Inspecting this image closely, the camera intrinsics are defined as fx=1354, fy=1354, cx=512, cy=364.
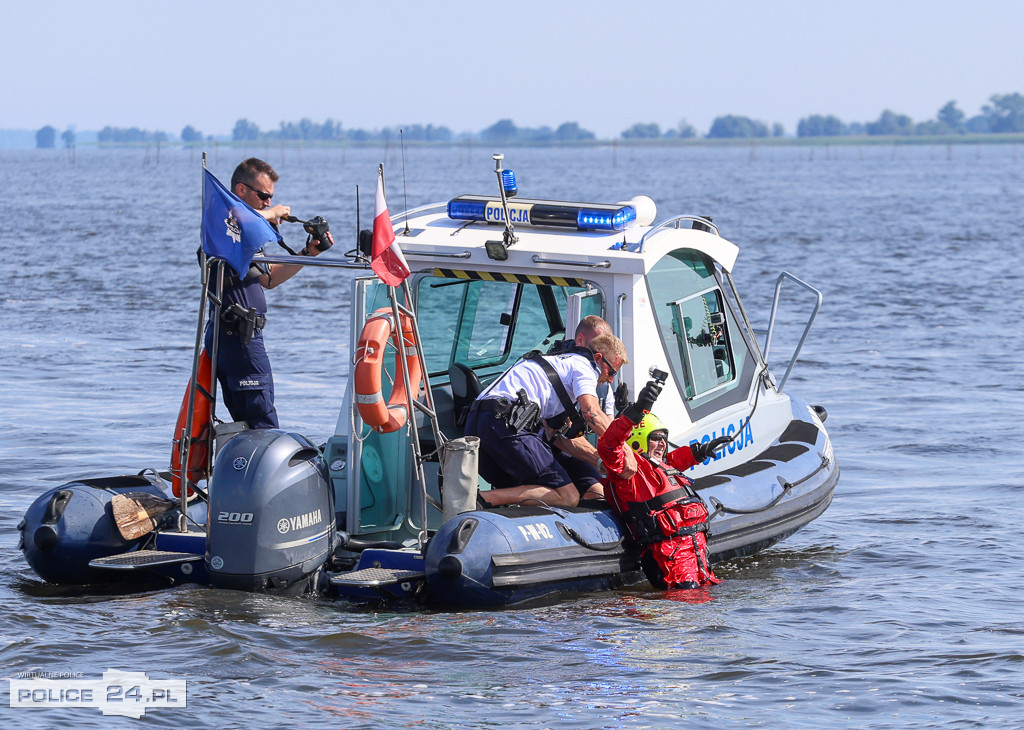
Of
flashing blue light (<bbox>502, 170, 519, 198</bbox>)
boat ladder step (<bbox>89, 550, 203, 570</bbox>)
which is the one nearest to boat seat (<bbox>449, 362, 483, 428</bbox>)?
flashing blue light (<bbox>502, 170, 519, 198</bbox>)

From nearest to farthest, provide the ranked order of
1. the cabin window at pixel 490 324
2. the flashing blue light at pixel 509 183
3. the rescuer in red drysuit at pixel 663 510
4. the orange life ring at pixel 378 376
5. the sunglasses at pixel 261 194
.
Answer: the orange life ring at pixel 378 376
the rescuer in red drysuit at pixel 663 510
the sunglasses at pixel 261 194
the flashing blue light at pixel 509 183
the cabin window at pixel 490 324

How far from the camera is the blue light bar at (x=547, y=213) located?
7.86m

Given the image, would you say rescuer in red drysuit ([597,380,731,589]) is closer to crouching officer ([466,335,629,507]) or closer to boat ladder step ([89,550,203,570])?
crouching officer ([466,335,629,507])

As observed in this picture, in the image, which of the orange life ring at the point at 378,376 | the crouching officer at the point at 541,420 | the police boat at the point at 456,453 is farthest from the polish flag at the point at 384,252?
the crouching officer at the point at 541,420

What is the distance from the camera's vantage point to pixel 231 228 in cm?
673

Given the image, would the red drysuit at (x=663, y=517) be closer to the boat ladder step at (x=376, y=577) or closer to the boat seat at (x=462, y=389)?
the boat seat at (x=462, y=389)

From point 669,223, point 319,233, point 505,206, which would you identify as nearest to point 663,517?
point 669,223

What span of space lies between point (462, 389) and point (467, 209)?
1.11 m

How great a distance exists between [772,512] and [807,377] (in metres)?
7.76

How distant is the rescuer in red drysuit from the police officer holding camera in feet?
6.01

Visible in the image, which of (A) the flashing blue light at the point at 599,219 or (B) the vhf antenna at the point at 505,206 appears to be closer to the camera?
(B) the vhf antenna at the point at 505,206

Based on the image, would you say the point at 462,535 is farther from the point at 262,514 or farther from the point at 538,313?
the point at 538,313

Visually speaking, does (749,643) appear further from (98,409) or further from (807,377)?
(807,377)

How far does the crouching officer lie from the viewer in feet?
23.3
